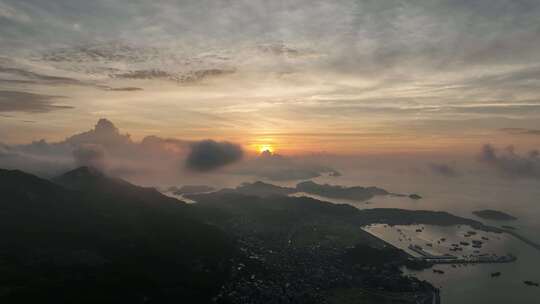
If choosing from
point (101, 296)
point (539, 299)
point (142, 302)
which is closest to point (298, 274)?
point (142, 302)

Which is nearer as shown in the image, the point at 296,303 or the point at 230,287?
the point at 296,303

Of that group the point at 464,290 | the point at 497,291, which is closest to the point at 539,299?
the point at 497,291

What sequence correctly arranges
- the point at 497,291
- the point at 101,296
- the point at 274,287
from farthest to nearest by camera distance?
the point at 497,291 → the point at 274,287 → the point at 101,296

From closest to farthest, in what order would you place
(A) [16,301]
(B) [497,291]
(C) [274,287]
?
(A) [16,301], (C) [274,287], (B) [497,291]

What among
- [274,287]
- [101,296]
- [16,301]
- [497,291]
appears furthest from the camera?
[497,291]

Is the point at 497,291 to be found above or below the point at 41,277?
below

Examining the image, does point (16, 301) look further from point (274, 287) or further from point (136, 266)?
point (274, 287)

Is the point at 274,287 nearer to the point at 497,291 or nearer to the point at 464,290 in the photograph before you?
the point at 464,290

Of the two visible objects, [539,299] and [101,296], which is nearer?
[101,296]

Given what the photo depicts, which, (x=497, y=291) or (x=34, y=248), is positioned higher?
(x=34, y=248)
